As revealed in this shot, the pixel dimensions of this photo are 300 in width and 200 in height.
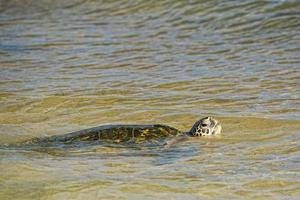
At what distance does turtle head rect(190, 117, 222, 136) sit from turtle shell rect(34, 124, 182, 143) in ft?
0.62

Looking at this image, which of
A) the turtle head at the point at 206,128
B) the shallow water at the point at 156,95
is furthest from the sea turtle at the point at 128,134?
the shallow water at the point at 156,95

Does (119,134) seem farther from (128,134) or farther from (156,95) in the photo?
(156,95)

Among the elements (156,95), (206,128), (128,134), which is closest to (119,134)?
(128,134)

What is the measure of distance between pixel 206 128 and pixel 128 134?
1.98 ft

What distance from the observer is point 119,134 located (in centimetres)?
615

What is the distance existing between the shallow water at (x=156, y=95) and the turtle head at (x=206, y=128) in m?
0.09

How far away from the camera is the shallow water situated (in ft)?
15.9


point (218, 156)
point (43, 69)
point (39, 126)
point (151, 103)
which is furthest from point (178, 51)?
point (218, 156)

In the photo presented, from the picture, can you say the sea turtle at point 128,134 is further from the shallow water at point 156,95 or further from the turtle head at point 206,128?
the shallow water at point 156,95

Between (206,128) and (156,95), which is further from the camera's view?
(156,95)

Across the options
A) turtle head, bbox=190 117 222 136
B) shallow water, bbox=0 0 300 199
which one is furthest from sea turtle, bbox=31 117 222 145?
shallow water, bbox=0 0 300 199

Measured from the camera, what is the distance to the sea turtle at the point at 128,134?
6121 mm

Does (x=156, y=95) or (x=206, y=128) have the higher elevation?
(x=156, y=95)

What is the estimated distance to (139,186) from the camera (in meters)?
4.73
